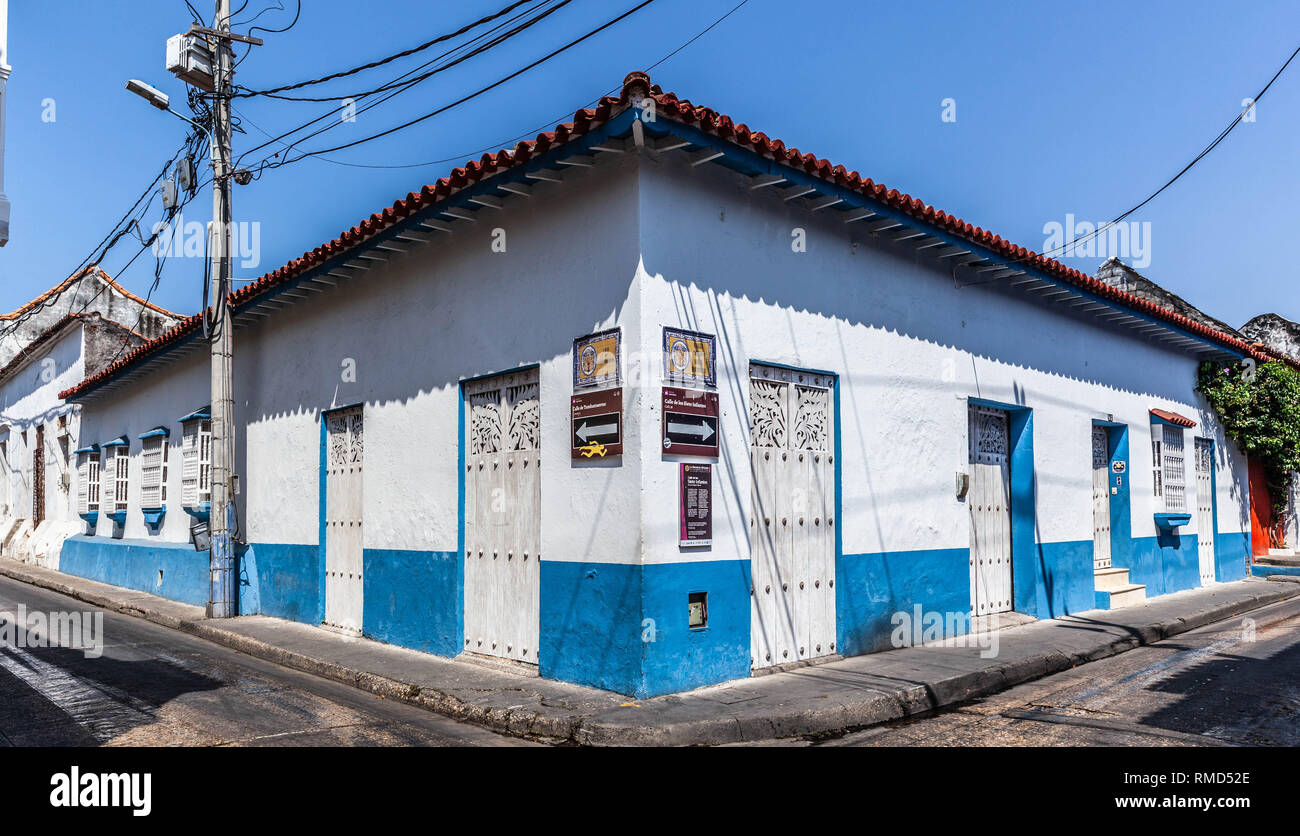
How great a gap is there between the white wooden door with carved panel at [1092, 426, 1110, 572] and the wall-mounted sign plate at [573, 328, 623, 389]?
8.33 meters

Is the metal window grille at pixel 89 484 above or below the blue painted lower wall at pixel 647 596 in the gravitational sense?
above

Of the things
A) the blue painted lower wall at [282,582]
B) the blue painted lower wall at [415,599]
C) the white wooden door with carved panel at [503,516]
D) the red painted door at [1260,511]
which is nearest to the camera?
the white wooden door with carved panel at [503,516]

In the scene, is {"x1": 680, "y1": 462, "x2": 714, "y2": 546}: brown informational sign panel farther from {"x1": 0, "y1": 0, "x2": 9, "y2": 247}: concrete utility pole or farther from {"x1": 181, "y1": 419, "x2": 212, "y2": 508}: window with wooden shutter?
{"x1": 181, "y1": 419, "x2": 212, "y2": 508}: window with wooden shutter

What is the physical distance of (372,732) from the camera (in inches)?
228

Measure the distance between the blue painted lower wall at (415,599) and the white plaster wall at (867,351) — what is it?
2.56 meters

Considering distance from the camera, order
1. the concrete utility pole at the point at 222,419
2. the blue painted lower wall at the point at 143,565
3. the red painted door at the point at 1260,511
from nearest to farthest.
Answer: the concrete utility pole at the point at 222,419
the blue painted lower wall at the point at 143,565
the red painted door at the point at 1260,511

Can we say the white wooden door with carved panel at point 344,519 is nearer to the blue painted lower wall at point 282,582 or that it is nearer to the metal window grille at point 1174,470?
A: the blue painted lower wall at point 282,582

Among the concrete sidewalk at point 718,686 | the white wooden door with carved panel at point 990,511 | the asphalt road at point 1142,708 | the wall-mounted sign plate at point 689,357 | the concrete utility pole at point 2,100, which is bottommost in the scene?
the asphalt road at point 1142,708

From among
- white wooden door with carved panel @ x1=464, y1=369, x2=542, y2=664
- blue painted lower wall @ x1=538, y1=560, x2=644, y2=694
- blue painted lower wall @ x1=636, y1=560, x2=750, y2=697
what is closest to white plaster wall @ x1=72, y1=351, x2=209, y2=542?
white wooden door with carved panel @ x1=464, y1=369, x2=542, y2=664

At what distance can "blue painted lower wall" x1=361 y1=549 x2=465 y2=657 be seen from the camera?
8.07m

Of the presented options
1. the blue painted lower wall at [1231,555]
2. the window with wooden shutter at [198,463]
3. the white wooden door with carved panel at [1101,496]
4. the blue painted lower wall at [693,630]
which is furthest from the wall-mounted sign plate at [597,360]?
the blue painted lower wall at [1231,555]

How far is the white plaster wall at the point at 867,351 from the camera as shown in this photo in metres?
6.74

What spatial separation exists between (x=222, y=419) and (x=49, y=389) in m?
13.1

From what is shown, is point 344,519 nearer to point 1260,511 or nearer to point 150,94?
point 150,94
